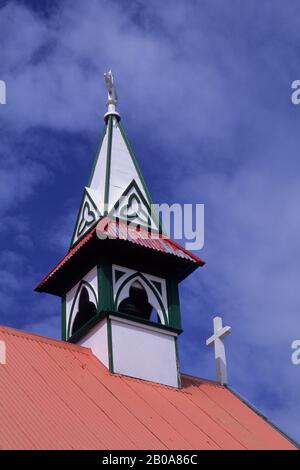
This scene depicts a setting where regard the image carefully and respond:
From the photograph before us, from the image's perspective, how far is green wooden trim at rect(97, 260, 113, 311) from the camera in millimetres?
19842

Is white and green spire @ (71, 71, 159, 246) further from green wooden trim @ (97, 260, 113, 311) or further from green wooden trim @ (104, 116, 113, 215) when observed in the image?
green wooden trim @ (97, 260, 113, 311)

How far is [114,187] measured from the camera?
73.9 ft

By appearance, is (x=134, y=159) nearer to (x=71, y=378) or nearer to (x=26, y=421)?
(x=71, y=378)

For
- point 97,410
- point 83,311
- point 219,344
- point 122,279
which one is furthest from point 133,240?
point 97,410

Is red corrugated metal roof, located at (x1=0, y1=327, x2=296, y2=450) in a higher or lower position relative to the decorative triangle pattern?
lower

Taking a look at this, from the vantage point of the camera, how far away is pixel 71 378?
17734 millimetres

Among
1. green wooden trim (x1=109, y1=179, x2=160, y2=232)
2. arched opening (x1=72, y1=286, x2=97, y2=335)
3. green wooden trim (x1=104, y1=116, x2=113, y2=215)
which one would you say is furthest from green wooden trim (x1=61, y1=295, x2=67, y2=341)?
green wooden trim (x1=109, y1=179, x2=160, y2=232)

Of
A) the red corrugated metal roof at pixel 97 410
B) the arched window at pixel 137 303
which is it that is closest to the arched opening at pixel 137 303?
the arched window at pixel 137 303

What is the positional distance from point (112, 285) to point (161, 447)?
524 cm

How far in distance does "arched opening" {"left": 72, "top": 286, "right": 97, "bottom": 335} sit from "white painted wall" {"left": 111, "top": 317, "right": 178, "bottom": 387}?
1547mm

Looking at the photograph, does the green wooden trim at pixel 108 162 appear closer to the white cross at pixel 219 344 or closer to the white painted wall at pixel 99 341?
the white painted wall at pixel 99 341

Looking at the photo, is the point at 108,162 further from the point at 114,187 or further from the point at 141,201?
the point at 141,201
